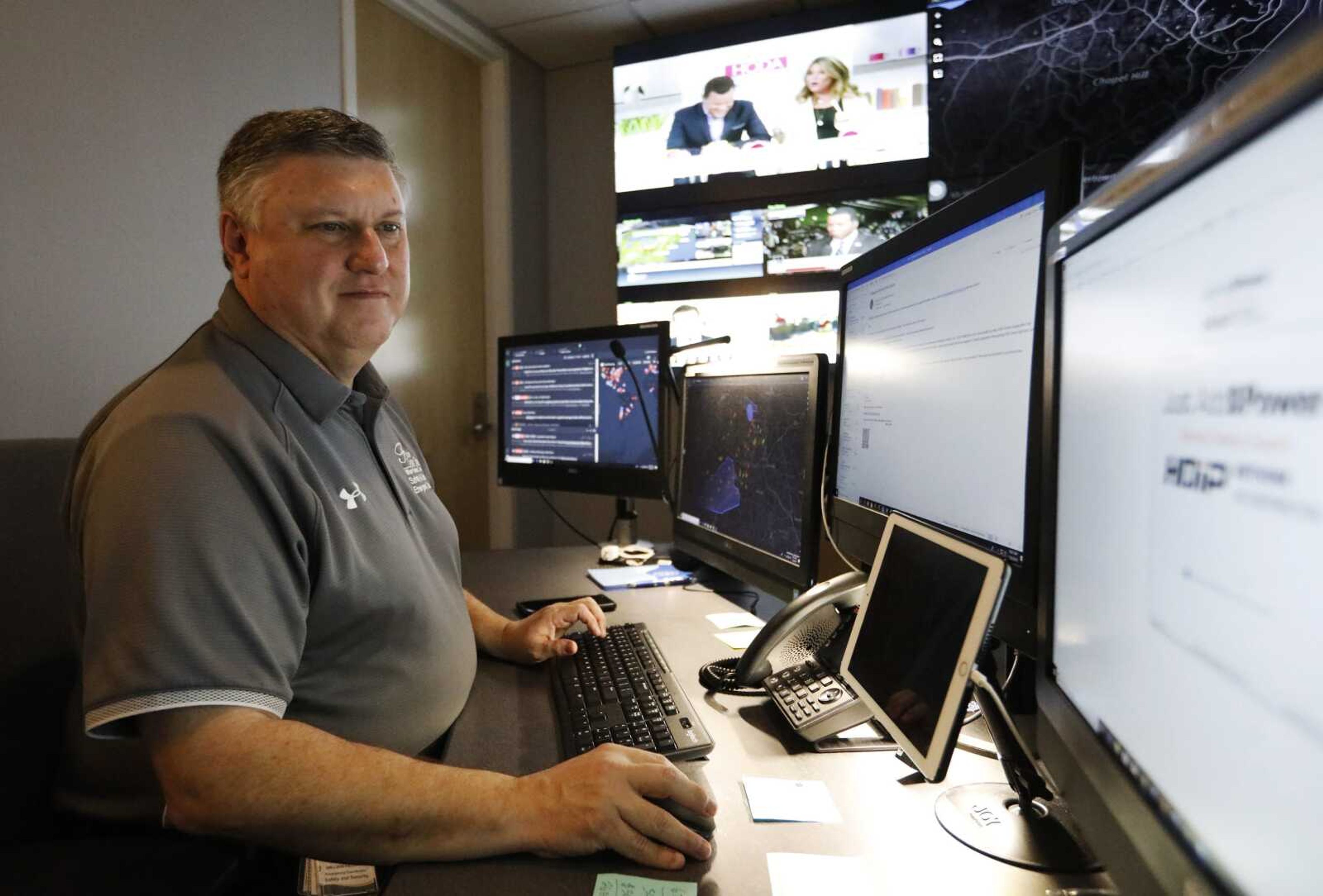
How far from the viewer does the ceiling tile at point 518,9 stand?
108 inches

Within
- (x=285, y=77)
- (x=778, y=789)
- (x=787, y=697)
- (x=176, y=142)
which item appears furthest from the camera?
(x=285, y=77)

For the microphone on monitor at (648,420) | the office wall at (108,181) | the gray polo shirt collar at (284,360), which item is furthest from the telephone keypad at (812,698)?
the office wall at (108,181)

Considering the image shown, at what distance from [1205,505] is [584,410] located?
1648 mm

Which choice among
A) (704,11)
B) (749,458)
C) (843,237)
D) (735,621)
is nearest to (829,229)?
(843,237)

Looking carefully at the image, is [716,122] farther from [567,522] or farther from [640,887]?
[640,887]

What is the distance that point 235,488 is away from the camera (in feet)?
2.48

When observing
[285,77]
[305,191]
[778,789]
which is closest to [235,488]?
[305,191]

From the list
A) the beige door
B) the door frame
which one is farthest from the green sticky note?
the door frame

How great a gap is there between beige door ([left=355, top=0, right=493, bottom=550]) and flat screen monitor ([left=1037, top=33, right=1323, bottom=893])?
2304 mm

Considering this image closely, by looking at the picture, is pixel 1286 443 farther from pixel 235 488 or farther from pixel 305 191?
pixel 305 191

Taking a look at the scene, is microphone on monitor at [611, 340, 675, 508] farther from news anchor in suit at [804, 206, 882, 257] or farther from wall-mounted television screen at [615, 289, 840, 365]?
news anchor in suit at [804, 206, 882, 257]

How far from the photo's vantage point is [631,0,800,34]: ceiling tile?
2.74 m

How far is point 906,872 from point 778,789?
15 cm

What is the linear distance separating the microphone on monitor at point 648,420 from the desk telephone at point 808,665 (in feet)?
2.38
